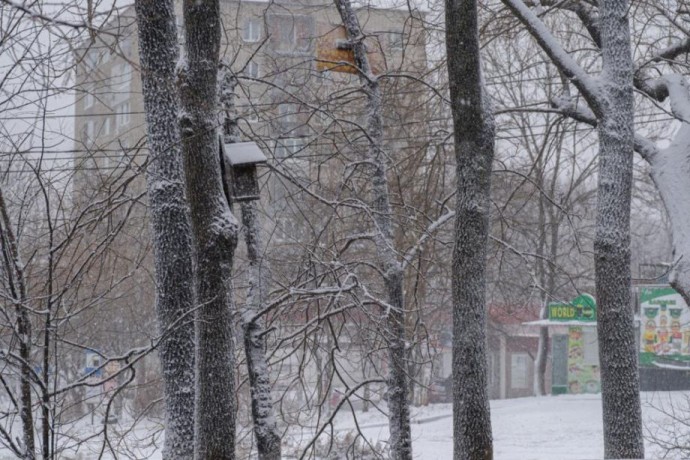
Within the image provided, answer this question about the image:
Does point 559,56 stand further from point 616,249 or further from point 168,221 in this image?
point 168,221

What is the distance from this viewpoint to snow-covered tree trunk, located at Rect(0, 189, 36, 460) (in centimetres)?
625

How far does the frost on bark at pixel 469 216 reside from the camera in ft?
23.5

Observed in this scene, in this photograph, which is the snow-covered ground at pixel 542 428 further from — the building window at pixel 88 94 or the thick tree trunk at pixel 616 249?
the building window at pixel 88 94

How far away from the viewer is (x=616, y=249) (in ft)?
29.7

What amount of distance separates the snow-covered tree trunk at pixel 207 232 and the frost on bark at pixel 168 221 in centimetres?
90

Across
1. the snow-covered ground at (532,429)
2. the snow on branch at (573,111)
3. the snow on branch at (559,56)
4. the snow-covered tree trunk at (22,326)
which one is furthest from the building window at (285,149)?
the snow-covered ground at (532,429)

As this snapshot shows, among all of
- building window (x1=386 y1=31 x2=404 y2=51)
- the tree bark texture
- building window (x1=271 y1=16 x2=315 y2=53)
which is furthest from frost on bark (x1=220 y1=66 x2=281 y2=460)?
building window (x1=386 y1=31 x2=404 y2=51)

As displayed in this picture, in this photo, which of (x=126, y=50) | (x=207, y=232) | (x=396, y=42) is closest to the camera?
(x=207, y=232)

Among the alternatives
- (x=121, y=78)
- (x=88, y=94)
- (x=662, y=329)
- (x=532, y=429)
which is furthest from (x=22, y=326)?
(x=662, y=329)

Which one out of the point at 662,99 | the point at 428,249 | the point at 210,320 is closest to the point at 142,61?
the point at 210,320

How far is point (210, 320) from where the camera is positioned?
6348 mm

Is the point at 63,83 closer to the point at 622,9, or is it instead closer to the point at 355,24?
the point at 355,24

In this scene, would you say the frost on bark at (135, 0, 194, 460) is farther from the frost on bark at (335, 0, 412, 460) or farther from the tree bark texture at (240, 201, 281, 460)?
the frost on bark at (335, 0, 412, 460)

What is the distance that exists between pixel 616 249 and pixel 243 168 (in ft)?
12.8
